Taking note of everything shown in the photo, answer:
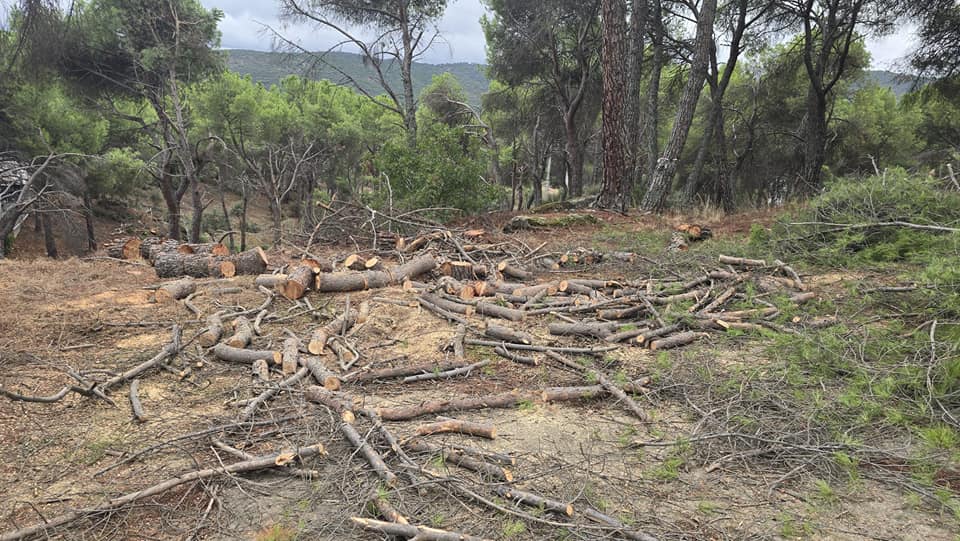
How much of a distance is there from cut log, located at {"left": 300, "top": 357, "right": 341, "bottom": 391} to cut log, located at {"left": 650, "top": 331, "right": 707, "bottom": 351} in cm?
262

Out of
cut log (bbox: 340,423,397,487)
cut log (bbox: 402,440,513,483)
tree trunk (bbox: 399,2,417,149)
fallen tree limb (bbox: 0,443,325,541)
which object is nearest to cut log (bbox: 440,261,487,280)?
cut log (bbox: 340,423,397,487)

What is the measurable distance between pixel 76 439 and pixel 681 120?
1125cm

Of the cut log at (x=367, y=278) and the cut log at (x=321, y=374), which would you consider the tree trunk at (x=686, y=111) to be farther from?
→ the cut log at (x=321, y=374)

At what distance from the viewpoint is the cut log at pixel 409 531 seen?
7.21 ft

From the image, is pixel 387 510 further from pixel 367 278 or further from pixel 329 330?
pixel 367 278

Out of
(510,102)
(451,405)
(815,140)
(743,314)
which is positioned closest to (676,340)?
(743,314)

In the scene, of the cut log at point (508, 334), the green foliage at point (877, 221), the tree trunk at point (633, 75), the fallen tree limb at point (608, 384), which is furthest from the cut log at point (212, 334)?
the tree trunk at point (633, 75)

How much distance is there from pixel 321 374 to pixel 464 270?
322 centimetres

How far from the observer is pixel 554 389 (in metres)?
3.67

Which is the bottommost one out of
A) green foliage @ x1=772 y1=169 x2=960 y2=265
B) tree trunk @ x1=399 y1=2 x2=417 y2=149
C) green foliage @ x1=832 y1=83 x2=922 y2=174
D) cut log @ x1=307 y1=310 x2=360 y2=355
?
cut log @ x1=307 y1=310 x2=360 y2=355

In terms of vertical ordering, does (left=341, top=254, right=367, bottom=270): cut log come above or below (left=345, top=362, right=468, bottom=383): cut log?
above

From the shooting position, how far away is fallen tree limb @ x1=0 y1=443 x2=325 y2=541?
2.29 m

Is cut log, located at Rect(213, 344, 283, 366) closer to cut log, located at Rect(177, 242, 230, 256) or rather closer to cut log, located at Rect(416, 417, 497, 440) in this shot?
cut log, located at Rect(416, 417, 497, 440)

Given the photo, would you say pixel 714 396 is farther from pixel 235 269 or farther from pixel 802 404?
pixel 235 269
